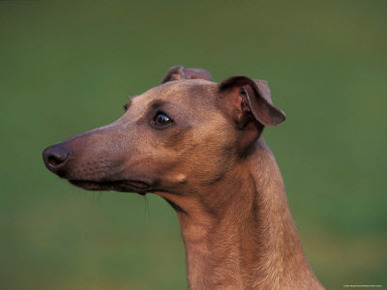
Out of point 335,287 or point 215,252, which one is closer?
point 215,252

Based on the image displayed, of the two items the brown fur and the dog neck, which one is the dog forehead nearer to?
the brown fur

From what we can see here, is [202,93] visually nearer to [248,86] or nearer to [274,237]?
[248,86]

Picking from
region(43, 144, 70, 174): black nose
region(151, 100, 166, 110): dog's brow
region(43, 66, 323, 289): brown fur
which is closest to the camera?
region(43, 144, 70, 174): black nose

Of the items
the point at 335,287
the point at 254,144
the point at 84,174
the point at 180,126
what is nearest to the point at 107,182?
the point at 84,174

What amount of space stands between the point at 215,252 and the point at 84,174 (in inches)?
43.9

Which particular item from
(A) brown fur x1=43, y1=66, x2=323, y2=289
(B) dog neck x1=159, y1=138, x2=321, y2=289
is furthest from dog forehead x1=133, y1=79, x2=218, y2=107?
(B) dog neck x1=159, y1=138, x2=321, y2=289

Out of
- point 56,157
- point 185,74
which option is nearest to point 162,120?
point 56,157

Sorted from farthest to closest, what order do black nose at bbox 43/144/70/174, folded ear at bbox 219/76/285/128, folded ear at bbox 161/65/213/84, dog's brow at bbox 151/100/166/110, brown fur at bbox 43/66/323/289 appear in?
folded ear at bbox 161/65/213/84 → dog's brow at bbox 151/100/166/110 → brown fur at bbox 43/66/323/289 → folded ear at bbox 219/76/285/128 → black nose at bbox 43/144/70/174

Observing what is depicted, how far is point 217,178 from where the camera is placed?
593 centimetres

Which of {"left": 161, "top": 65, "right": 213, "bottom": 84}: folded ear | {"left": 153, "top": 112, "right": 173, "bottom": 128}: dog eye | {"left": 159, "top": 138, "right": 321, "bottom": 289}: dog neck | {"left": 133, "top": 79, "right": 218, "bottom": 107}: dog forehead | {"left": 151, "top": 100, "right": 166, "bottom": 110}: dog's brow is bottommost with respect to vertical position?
{"left": 159, "top": 138, "right": 321, "bottom": 289}: dog neck

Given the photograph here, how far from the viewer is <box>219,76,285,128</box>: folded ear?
5.66m

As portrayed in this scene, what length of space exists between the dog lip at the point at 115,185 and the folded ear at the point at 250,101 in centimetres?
82

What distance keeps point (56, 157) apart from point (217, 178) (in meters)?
1.15

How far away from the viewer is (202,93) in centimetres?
612
